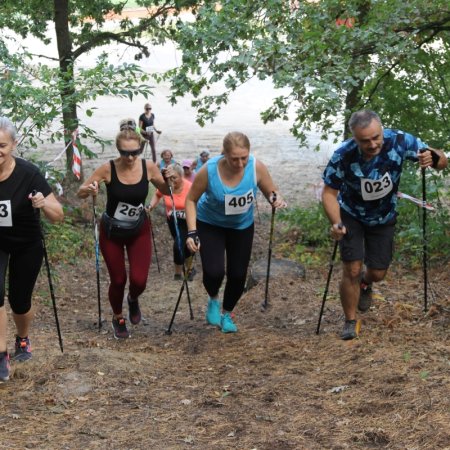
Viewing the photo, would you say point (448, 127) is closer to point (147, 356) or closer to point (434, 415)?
point (147, 356)

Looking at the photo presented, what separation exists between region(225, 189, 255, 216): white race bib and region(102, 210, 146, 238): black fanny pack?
2.73 ft

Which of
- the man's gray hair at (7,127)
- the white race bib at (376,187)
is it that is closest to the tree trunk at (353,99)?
the white race bib at (376,187)

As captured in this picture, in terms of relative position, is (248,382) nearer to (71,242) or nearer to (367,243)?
(367,243)

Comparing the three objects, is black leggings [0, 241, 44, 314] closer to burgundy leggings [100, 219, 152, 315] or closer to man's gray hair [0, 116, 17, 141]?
man's gray hair [0, 116, 17, 141]

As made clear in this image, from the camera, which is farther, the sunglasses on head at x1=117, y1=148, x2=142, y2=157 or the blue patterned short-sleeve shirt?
the sunglasses on head at x1=117, y1=148, x2=142, y2=157

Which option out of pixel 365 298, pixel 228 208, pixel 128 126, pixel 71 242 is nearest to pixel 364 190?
pixel 228 208

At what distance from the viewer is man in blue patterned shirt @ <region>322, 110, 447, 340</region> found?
668cm

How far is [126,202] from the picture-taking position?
7773 mm

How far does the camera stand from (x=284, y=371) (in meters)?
6.65

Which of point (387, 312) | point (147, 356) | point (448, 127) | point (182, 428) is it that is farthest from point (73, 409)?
point (448, 127)

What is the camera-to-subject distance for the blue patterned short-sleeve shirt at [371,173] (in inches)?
267

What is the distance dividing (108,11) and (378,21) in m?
7.60

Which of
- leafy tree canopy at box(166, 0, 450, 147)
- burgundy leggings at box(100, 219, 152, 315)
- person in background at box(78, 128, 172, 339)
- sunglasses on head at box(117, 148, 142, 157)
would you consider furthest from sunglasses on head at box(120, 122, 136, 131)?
leafy tree canopy at box(166, 0, 450, 147)

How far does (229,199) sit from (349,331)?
1561 millimetres
